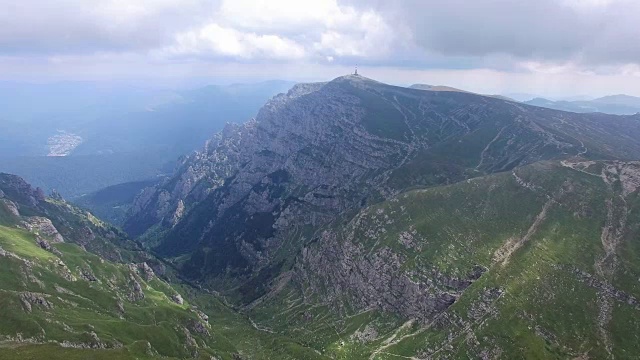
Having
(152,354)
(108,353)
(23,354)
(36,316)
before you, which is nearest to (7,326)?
(36,316)

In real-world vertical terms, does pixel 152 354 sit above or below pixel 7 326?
below

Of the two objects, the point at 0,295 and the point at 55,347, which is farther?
the point at 0,295

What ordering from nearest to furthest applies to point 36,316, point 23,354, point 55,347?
point 23,354, point 55,347, point 36,316

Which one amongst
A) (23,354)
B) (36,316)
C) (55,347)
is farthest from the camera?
(36,316)

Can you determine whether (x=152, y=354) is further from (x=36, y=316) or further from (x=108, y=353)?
(x=36, y=316)

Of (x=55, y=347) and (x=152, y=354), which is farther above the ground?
(x=55, y=347)

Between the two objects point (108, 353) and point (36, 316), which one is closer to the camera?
point (108, 353)

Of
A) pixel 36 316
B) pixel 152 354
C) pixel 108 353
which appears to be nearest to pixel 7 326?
pixel 36 316

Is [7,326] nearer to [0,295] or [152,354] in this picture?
[0,295]
